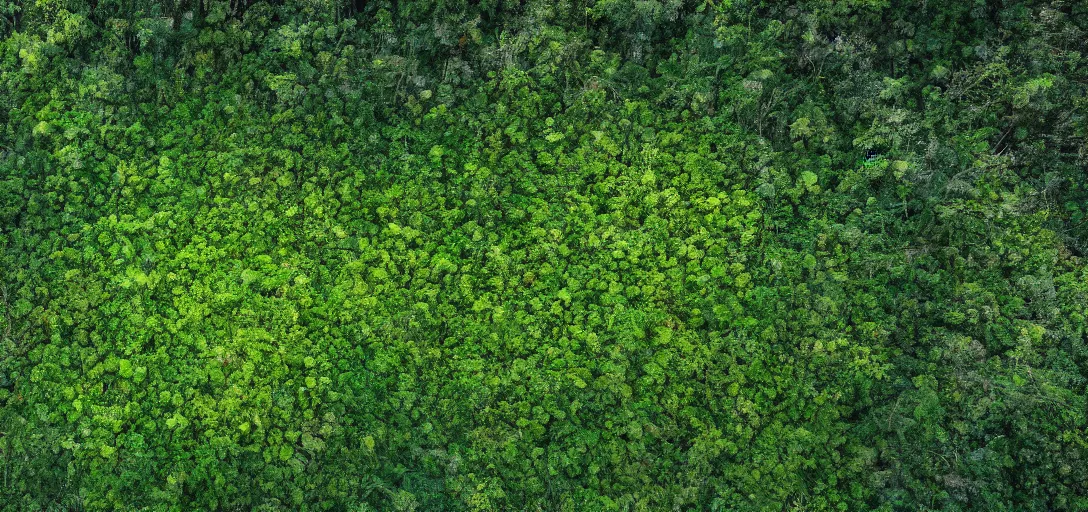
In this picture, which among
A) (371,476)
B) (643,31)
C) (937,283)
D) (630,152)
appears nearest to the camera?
(371,476)

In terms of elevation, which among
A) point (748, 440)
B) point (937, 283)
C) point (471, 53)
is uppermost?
point (471, 53)

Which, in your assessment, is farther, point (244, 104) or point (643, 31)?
point (643, 31)

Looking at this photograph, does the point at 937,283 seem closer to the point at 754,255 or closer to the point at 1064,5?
the point at 754,255

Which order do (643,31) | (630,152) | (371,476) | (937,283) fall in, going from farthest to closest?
1. (643,31)
2. (630,152)
3. (937,283)
4. (371,476)

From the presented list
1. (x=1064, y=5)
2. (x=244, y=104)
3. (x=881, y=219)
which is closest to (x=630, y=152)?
(x=881, y=219)

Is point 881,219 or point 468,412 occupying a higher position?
point 881,219

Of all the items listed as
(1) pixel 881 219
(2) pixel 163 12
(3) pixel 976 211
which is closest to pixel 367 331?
(2) pixel 163 12

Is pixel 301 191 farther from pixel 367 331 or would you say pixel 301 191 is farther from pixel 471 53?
pixel 471 53
